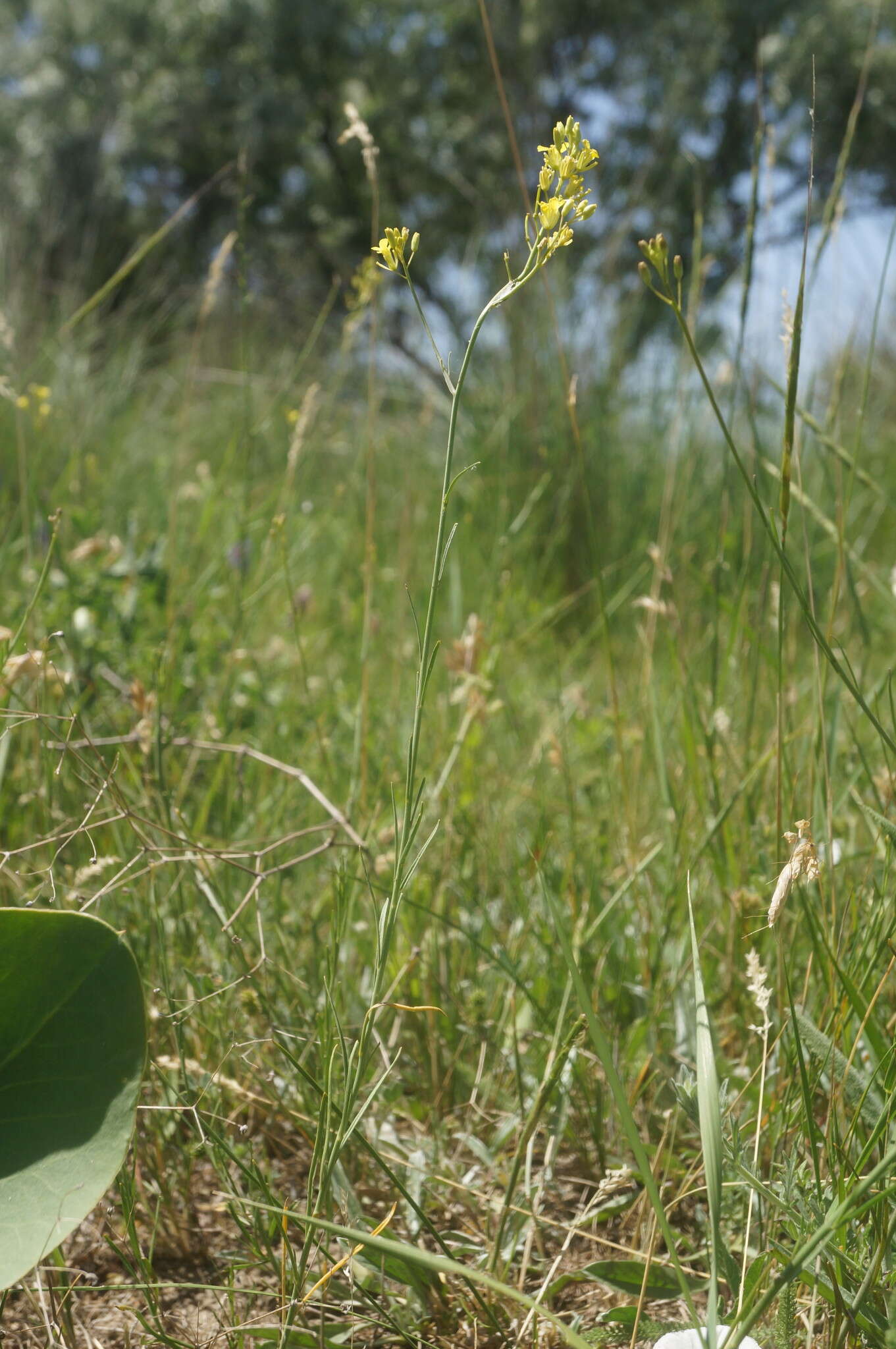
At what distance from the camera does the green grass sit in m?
0.62

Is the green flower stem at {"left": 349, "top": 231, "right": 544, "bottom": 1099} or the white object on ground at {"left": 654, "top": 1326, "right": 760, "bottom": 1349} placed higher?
the green flower stem at {"left": 349, "top": 231, "right": 544, "bottom": 1099}

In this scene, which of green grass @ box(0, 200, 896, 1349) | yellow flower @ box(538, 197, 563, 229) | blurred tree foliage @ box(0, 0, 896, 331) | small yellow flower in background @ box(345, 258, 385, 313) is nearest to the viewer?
yellow flower @ box(538, 197, 563, 229)

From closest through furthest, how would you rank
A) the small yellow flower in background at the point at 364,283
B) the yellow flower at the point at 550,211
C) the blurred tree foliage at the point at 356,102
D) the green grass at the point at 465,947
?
the yellow flower at the point at 550,211
the green grass at the point at 465,947
the small yellow flower in background at the point at 364,283
the blurred tree foliage at the point at 356,102

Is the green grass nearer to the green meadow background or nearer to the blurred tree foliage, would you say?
the green meadow background

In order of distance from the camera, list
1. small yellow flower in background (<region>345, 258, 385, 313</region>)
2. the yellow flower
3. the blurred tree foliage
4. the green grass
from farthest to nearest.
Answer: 1. the blurred tree foliage
2. small yellow flower in background (<region>345, 258, 385, 313</region>)
3. the green grass
4. the yellow flower

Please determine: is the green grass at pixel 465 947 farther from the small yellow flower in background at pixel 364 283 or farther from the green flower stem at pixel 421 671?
the small yellow flower in background at pixel 364 283

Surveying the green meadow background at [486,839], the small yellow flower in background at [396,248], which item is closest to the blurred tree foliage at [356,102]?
the green meadow background at [486,839]

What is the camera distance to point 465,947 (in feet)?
3.20

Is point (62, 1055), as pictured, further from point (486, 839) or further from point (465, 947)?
point (486, 839)

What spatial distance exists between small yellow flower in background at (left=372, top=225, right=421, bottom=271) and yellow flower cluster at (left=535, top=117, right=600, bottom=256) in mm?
63

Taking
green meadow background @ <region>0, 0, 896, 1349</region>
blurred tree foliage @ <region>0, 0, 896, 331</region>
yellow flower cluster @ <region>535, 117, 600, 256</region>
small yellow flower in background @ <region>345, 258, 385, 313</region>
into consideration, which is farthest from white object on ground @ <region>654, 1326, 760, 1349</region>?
blurred tree foliage @ <region>0, 0, 896, 331</region>

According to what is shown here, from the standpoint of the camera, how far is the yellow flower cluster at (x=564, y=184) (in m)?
0.48

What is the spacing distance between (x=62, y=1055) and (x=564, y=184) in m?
0.56

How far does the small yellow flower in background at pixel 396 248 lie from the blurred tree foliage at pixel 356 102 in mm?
12309
